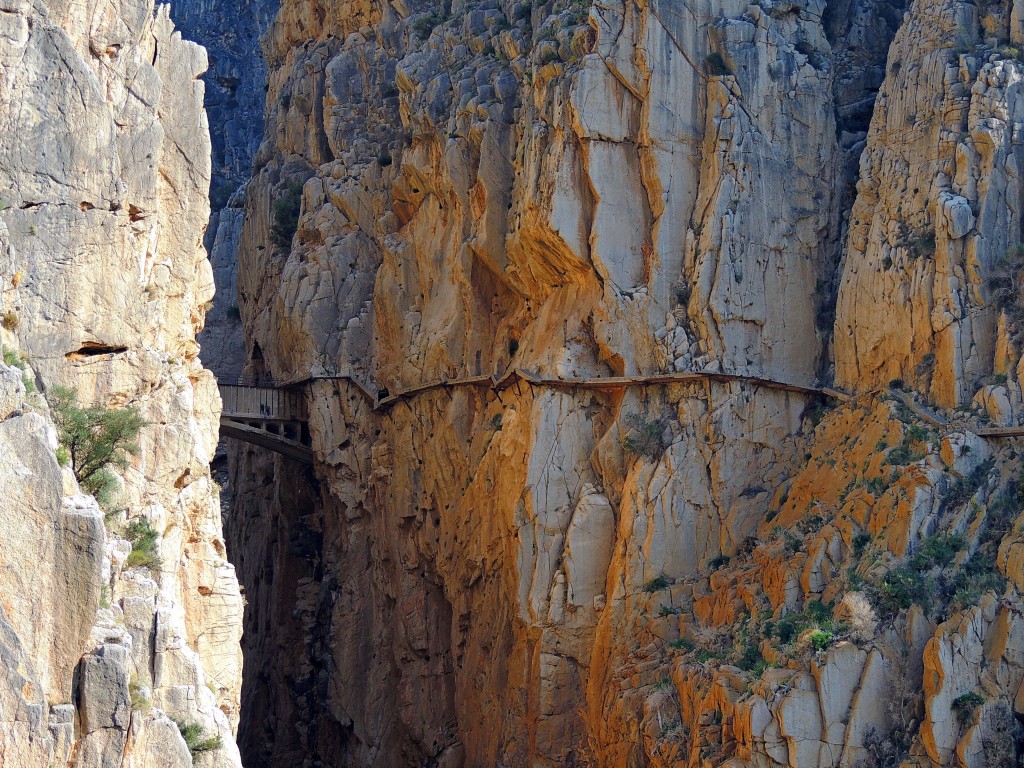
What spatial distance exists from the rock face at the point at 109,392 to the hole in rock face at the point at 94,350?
52 mm

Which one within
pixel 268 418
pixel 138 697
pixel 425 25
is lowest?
pixel 138 697

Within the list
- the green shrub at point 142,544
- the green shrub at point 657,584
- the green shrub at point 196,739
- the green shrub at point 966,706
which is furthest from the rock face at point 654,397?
the green shrub at point 142,544

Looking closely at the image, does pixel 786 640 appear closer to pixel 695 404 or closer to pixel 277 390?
pixel 695 404

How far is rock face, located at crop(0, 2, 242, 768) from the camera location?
27734 millimetres

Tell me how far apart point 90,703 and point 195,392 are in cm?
1111

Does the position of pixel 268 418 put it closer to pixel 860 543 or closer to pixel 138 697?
pixel 860 543

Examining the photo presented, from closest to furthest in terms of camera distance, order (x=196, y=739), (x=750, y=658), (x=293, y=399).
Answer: (x=196, y=739) → (x=750, y=658) → (x=293, y=399)

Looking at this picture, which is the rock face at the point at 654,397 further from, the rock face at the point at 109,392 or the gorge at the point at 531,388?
the rock face at the point at 109,392

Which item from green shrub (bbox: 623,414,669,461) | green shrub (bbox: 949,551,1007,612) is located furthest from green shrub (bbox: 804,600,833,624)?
green shrub (bbox: 623,414,669,461)

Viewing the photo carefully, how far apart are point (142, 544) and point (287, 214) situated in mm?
29097

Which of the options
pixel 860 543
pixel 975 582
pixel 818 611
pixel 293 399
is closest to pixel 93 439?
pixel 818 611

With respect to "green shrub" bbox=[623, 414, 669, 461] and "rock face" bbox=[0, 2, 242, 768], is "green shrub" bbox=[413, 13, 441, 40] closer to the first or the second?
"green shrub" bbox=[623, 414, 669, 461]

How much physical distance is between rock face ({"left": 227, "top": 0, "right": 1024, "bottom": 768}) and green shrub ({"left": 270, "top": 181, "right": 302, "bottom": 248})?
7.43ft

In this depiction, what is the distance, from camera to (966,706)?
1384 inches
